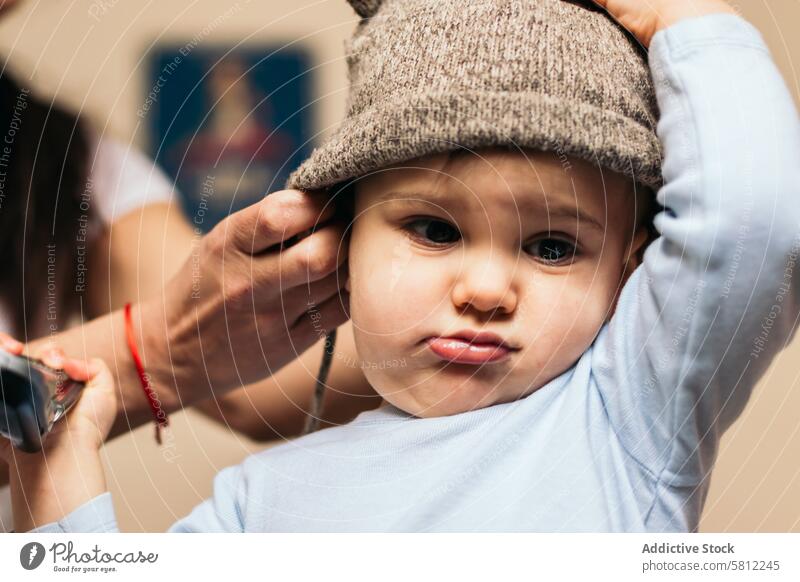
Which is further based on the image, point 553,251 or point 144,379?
point 144,379

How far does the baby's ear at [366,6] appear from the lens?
0.52 m

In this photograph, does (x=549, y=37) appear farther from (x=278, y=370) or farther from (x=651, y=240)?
(x=278, y=370)

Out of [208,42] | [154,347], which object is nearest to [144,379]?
[154,347]

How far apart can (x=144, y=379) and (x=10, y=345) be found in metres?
0.14

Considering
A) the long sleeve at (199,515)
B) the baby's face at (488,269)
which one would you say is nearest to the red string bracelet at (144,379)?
the long sleeve at (199,515)

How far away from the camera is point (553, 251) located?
1.46ft

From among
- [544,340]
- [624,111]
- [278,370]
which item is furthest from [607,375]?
[278,370]

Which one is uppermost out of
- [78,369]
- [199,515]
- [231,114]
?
[231,114]

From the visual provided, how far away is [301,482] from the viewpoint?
19.7 inches

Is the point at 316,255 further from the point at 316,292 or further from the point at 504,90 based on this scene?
the point at 504,90

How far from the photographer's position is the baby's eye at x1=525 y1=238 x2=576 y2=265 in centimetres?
44

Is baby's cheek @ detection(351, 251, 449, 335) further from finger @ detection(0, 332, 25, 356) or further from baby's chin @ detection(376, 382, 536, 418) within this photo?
finger @ detection(0, 332, 25, 356)
